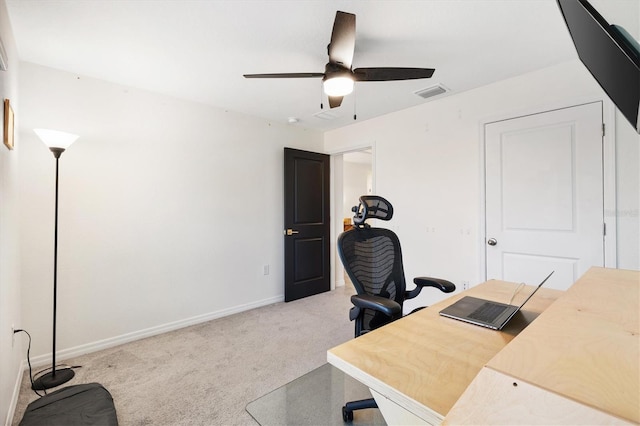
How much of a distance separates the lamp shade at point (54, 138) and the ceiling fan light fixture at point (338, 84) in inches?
76.2

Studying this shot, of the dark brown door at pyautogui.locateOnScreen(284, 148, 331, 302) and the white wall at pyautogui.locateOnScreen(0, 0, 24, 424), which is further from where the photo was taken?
the dark brown door at pyautogui.locateOnScreen(284, 148, 331, 302)

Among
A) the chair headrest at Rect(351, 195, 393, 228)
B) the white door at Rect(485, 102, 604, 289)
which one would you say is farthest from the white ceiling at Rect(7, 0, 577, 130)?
the chair headrest at Rect(351, 195, 393, 228)

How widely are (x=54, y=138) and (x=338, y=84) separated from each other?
2.07m

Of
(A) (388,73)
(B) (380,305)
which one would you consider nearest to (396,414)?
(B) (380,305)

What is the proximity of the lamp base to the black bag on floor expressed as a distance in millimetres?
250

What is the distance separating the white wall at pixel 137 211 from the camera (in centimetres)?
242

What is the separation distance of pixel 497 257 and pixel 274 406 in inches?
94.3

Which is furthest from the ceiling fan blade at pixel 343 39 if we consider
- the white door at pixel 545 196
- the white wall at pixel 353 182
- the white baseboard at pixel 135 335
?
the white wall at pixel 353 182

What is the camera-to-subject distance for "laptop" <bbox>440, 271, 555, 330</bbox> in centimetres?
117

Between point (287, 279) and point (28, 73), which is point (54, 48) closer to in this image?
point (28, 73)

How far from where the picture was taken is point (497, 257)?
283 cm

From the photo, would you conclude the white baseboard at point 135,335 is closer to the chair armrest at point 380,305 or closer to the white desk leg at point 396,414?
the chair armrest at point 380,305

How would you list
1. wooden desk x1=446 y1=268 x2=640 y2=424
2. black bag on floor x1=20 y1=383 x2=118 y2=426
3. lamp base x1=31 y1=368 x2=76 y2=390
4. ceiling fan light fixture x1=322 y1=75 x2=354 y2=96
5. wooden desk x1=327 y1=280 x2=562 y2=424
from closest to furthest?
wooden desk x1=446 y1=268 x2=640 y2=424, wooden desk x1=327 y1=280 x2=562 y2=424, black bag on floor x1=20 y1=383 x2=118 y2=426, ceiling fan light fixture x1=322 y1=75 x2=354 y2=96, lamp base x1=31 y1=368 x2=76 y2=390

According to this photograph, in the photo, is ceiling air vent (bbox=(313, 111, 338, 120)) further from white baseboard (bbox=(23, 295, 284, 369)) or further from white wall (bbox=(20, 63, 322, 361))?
white baseboard (bbox=(23, 295, 284, 369))
